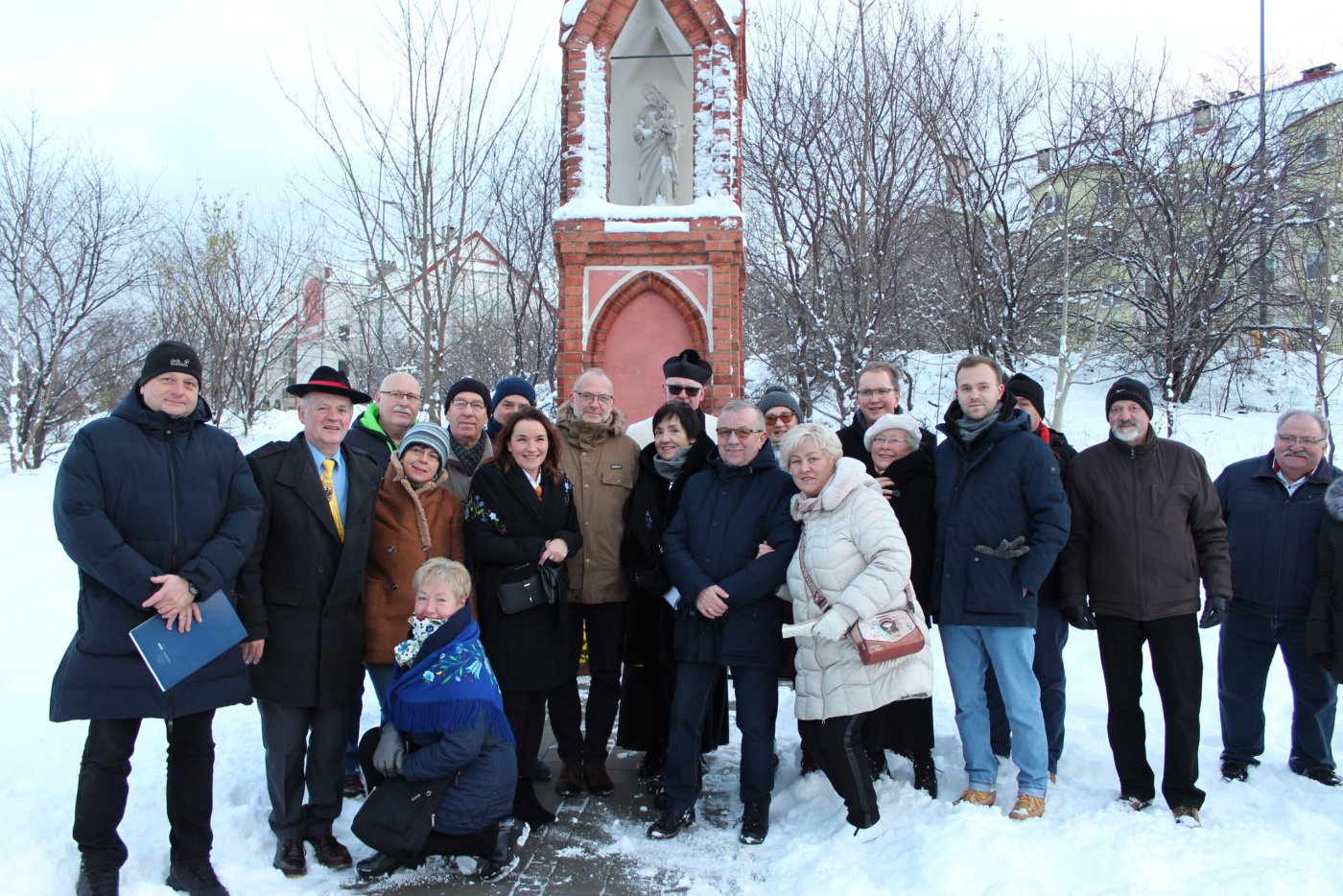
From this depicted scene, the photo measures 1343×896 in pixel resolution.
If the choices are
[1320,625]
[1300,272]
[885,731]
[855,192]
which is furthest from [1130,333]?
[885,731]

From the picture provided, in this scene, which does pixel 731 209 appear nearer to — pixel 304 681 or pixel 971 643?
pixel 971 643

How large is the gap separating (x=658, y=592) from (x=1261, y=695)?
10.1 feet

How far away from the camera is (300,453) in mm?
3596

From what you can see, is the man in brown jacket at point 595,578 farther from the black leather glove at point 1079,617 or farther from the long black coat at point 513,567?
the black leather glove at point 1079,617

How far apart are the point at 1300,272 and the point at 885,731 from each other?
12183 mm

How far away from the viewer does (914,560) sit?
4094 mm

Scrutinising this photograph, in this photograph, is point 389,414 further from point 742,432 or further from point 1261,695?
point 1261,695

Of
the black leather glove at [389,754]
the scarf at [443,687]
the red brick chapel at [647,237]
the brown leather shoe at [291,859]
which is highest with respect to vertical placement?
the red brick chapel at [647,237]

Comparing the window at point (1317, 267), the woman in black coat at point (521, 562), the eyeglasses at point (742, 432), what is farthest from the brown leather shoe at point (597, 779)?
the window at point (1317, 267)

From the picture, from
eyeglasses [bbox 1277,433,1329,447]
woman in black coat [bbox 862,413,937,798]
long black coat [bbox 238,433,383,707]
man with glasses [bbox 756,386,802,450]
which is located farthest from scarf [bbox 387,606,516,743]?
eyeglasses [bbox 1277,433,1329,447]

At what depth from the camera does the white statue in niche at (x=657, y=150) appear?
815 cm

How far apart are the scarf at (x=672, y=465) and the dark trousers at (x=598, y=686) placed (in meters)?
0.68

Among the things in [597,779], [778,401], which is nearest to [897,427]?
[778,401]

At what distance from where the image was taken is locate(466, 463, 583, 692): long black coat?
388cm
